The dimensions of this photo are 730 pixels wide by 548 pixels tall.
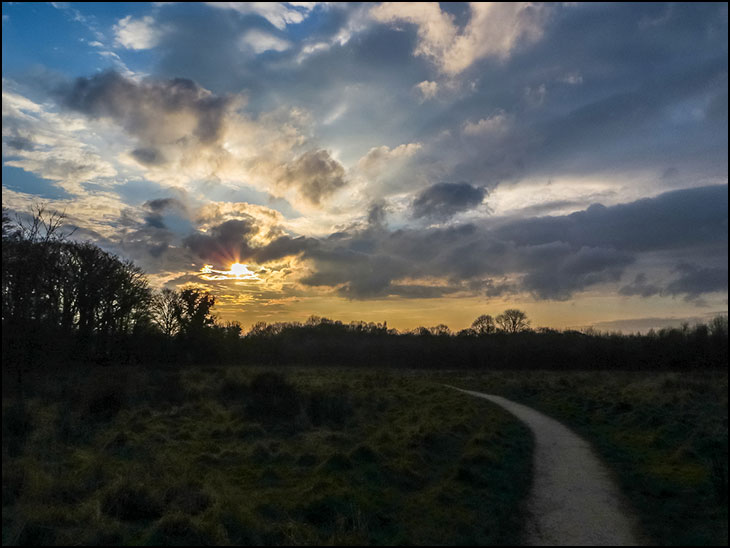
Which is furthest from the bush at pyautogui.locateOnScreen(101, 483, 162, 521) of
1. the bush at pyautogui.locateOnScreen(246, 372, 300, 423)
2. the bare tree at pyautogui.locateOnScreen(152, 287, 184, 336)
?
the bare tree at pyautogui.locateOnScreen(152, 287, 184, 336)

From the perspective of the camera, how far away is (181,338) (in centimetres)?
5050

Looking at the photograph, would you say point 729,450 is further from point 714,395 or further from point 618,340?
point 618,340

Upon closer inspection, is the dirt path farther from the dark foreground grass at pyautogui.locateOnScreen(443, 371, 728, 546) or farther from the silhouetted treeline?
the silhouetted treeline

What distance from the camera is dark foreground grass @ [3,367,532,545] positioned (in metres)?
7.73

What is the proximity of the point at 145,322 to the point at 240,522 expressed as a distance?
44084 millimetres

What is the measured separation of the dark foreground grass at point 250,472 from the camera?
7734 millimetres

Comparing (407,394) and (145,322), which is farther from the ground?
(145,322)

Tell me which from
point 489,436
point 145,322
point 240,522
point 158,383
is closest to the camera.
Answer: point 240,522

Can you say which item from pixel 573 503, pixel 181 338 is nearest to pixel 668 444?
pixel 573 503

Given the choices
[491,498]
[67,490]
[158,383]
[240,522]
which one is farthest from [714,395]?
[158,383]

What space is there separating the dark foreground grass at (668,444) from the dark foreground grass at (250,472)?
7.86 ft

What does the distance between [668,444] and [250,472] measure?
1156cm

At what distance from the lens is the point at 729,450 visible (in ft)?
36.3

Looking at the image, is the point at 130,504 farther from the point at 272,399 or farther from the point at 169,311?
the point at 169,311
